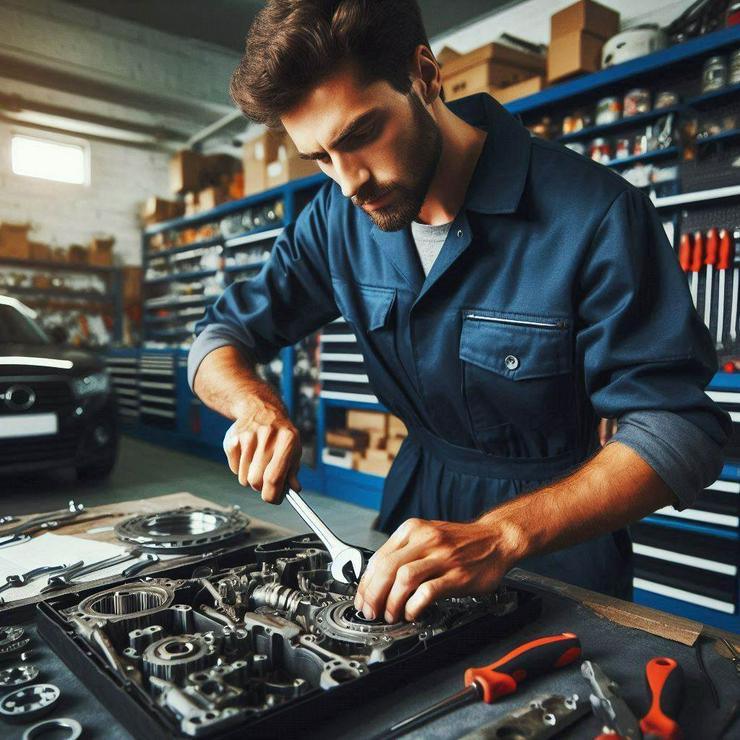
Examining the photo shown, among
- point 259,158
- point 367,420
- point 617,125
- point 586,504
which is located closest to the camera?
point 586,504

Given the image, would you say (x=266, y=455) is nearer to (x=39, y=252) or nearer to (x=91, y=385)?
(x=91, y=385)

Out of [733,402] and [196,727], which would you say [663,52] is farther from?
[196,727]

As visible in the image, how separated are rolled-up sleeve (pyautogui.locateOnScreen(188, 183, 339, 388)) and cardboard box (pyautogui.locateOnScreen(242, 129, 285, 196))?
Result: 3067 millimetres

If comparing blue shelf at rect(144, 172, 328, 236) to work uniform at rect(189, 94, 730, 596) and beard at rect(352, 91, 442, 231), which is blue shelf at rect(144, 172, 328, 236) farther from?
beard at rect(352, 91, 442, 231)

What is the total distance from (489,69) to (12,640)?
2.85m

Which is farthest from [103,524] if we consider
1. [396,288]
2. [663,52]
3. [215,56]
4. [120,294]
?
[120,294]

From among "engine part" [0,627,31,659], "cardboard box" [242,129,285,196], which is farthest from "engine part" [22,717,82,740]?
"cardboard box" [242,129,285,196]

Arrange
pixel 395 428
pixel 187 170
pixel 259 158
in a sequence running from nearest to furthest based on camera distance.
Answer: pixel 395 428 < pixel 259 158 < pixel 187 170

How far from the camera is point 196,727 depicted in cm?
46

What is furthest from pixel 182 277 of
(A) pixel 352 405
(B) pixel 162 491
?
(A) pixel 352 405

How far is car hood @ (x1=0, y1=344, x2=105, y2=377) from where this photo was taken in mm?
3266

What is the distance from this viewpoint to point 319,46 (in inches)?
32.6

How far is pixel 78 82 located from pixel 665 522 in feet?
18.3

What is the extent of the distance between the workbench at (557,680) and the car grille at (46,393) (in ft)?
9.31
